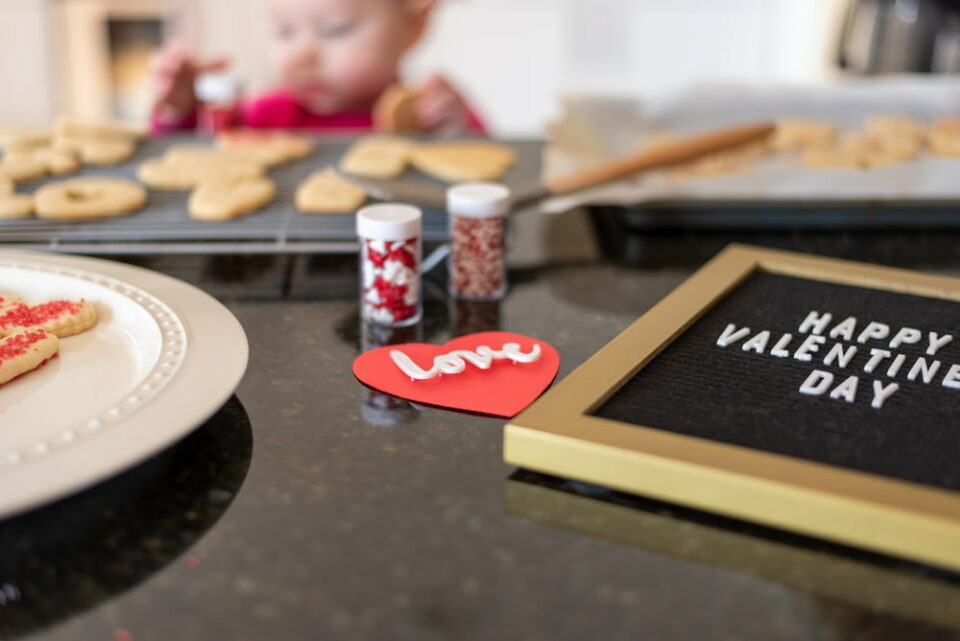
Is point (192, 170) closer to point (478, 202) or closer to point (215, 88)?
point (478, 202)

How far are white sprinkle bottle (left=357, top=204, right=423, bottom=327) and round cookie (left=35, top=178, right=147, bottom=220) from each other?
334mm

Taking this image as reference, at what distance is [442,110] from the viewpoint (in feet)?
6.09

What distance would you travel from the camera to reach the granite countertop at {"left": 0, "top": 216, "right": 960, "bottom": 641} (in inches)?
17.3

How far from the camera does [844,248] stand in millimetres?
1045

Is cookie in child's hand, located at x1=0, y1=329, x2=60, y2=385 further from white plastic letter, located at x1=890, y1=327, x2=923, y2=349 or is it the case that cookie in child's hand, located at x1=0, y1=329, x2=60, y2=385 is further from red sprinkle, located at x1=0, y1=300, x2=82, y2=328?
white plastic letter, located at x1=890, y1=327, x2=923, y2=349

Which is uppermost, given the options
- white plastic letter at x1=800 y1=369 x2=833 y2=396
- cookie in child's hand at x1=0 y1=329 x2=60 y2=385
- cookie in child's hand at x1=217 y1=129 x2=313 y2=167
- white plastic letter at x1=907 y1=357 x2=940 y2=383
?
cookie in child's hand at x1=217 y1=129 x2=313 y2=167

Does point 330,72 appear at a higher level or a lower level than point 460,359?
higher

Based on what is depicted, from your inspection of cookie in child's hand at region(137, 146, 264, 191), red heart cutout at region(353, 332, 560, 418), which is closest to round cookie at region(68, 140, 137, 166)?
cookie in child's hand at region(137, 146, 264, 191)

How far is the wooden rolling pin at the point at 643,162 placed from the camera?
0.99 meters

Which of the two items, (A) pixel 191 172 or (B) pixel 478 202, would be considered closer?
(B) pixel 478 202

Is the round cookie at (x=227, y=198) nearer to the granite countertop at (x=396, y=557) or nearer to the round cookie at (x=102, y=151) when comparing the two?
the round cookie at (x=102, y=151)

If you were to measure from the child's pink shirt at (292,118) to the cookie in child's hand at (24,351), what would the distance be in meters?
1.24

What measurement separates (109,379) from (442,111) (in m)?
1.29

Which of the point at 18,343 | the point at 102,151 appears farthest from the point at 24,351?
the point at 102,151
